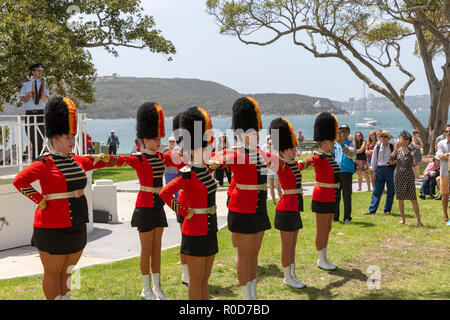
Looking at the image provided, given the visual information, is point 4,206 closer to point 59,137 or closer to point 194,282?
point 59,137

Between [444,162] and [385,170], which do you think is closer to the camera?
[444,162]

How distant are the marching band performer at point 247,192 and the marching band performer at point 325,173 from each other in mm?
1691

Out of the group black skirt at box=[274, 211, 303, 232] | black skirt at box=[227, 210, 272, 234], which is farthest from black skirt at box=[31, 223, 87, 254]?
black skirt at box=[274, 211, 303, 232]

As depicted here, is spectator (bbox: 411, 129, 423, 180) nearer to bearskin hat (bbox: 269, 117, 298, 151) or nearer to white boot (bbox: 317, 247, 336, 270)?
white boot (bbox: 317, 247, 336, 270)

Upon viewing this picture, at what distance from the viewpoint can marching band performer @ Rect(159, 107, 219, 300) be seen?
505cm

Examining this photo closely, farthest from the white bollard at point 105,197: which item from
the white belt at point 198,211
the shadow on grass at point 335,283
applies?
the white belt at point 198,211

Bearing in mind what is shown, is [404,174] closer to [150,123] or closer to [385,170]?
[385,170]

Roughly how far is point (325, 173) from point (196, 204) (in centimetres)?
287

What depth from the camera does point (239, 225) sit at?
587 cm

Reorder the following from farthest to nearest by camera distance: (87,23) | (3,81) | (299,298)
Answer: (87,23), (3,81), (299,298)

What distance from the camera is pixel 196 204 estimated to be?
5203mm

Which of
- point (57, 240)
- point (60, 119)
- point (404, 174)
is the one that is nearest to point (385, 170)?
point (404, 174)
